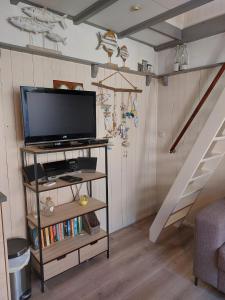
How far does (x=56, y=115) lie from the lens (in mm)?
1946

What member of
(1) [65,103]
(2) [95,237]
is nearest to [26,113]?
(1) [65,103]

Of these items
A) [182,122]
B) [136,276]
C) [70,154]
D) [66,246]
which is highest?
[182,122]

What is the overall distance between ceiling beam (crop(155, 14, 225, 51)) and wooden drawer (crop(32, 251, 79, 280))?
8.76 ft

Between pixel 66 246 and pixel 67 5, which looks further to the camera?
pixel 66 246

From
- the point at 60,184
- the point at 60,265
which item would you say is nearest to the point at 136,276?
the point at 60,265

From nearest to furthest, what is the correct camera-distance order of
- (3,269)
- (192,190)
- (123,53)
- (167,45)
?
(3,269) → (192,190) → (123,53) → (167,45)

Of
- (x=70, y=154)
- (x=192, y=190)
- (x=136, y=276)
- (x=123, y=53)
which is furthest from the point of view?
(x=123, y=53)

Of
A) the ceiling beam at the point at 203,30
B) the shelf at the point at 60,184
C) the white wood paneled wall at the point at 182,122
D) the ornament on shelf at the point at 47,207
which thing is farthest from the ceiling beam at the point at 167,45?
the ornament on shelf at the point at 47,207

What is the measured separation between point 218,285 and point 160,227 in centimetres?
80

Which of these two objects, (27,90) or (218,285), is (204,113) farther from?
(27,90)

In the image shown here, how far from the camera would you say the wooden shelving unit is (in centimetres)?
181

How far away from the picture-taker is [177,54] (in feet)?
9.13

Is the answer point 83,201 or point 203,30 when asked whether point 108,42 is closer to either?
point 203,30

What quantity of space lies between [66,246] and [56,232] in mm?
165
